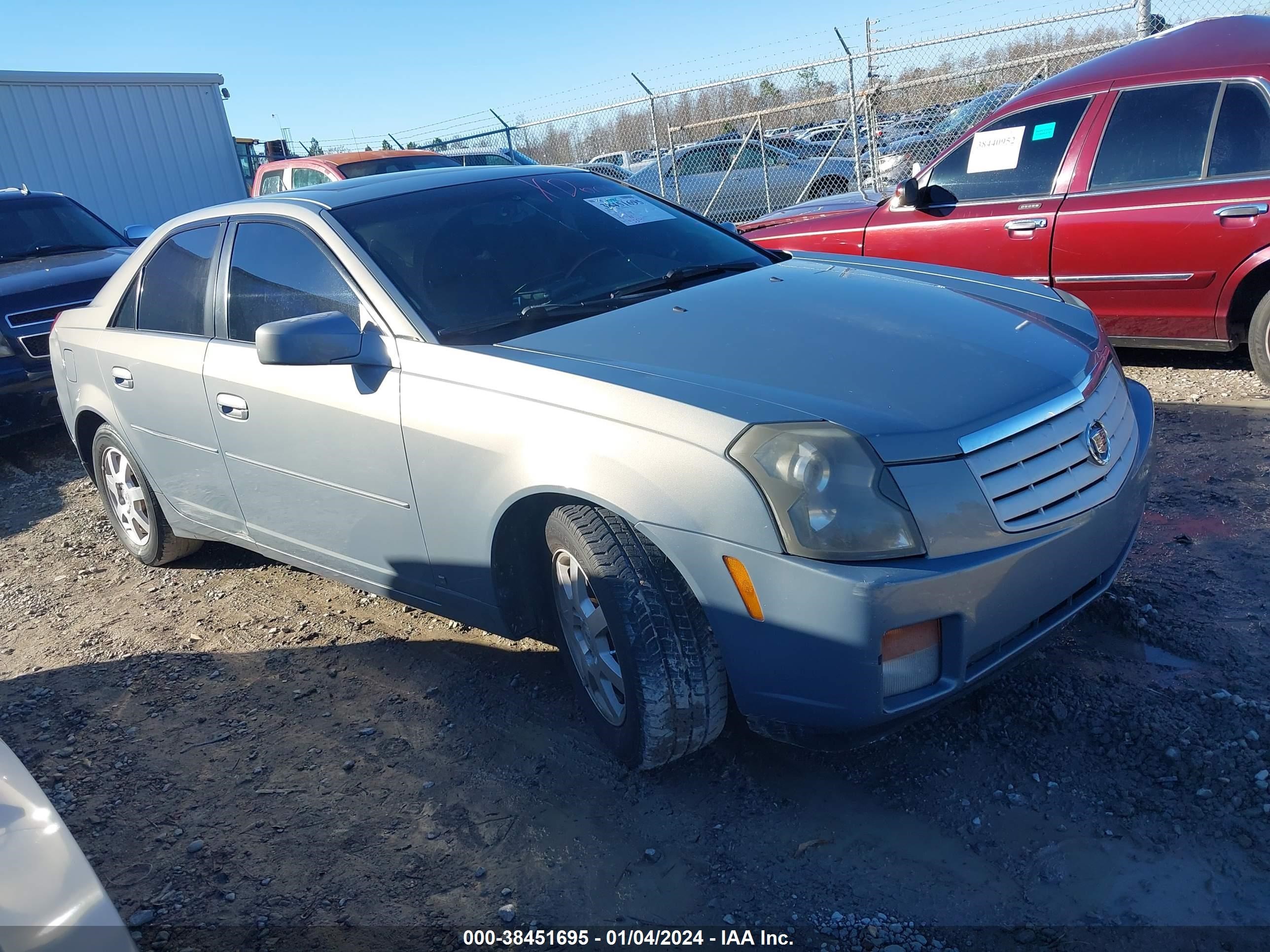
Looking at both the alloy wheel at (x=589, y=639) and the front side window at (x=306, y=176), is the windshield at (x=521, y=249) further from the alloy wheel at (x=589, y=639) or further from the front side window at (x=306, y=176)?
the front side window at (x=306, y=176)

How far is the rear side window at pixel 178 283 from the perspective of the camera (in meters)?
4.04

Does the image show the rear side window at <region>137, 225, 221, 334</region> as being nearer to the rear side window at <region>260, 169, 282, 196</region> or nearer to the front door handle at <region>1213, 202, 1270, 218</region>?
the front door handle at <region>1213, 202, 1270, 218</region>

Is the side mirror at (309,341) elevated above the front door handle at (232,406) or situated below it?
above

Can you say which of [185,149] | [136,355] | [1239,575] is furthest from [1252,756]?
[185,149]

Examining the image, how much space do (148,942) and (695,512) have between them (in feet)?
Answer: 5.60

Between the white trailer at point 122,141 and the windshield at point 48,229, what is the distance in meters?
5.28

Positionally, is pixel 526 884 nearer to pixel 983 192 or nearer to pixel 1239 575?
pixel 1239 575

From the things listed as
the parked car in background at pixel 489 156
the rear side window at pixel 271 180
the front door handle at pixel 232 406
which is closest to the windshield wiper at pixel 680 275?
the front door handle at pixel 232 406

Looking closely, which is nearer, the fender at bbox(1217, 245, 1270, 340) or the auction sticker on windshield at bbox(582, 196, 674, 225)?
the auction sticker on windshield at bbox(582, 196, 674, 225)

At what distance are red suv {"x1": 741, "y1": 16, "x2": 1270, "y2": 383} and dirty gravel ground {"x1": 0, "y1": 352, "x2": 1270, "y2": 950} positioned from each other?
165 cm

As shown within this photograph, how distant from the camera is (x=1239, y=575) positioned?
11.1 ft

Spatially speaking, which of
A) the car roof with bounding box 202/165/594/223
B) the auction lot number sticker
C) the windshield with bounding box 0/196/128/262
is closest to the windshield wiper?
the car roof with bounding box 202/165/594/223

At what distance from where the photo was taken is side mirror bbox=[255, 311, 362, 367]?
3025 mm

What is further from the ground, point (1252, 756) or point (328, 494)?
point (328, 494)
